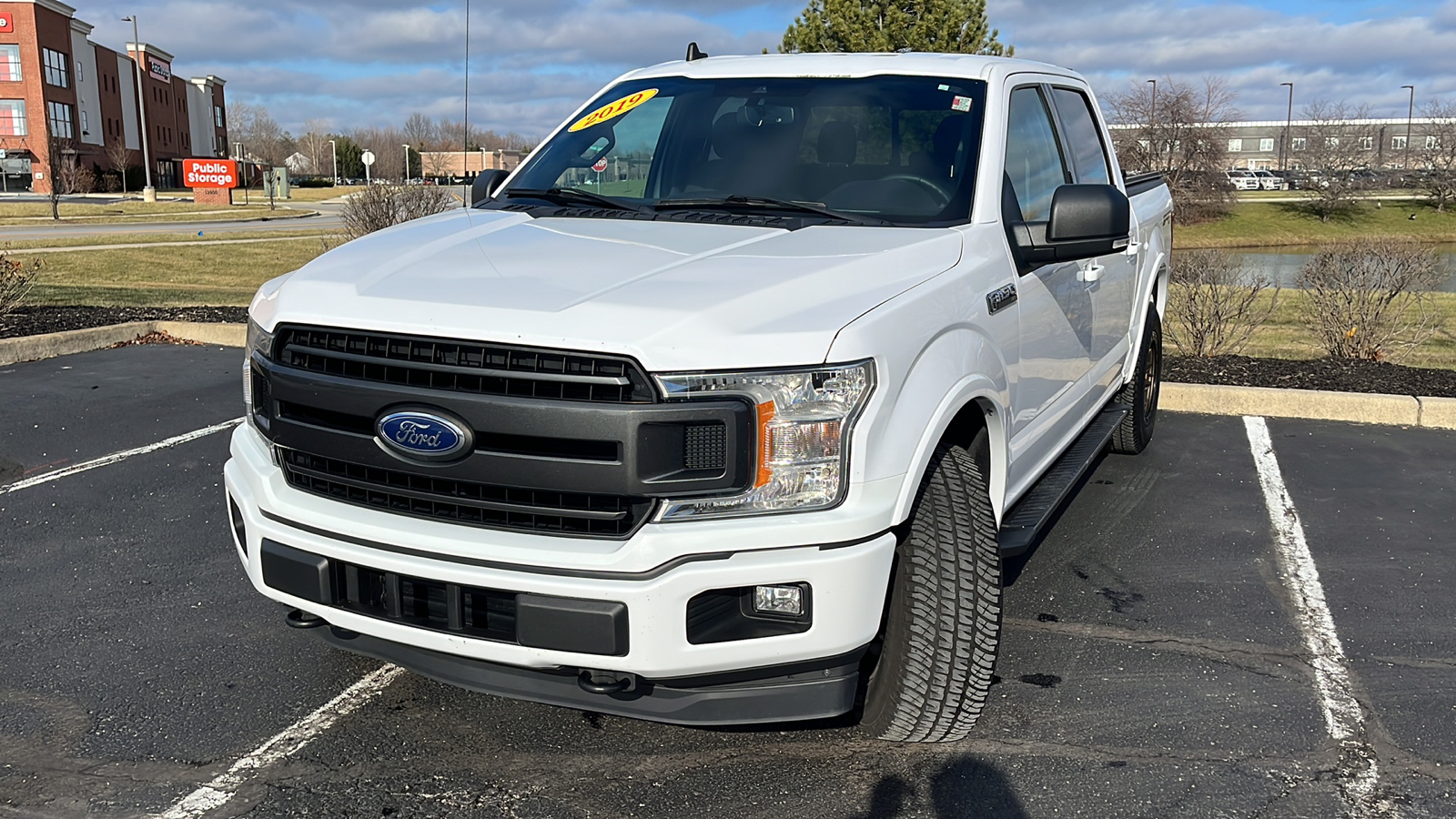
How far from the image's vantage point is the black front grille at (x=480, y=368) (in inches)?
105

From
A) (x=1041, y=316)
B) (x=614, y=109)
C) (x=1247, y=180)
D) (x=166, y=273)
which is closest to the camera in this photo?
(x=1041, y=316)

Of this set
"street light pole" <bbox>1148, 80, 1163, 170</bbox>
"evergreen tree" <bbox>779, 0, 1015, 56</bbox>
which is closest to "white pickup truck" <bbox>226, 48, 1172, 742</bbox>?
"evergreen tree" <bbox>779, 0, 1015, 56</bbox>

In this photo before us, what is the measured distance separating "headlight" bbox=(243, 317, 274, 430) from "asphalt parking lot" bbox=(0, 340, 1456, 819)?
0.91 metres

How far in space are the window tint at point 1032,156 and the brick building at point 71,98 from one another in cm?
5462

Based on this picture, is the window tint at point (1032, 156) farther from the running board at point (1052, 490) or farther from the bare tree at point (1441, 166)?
the bare tree at point (1441, 166)

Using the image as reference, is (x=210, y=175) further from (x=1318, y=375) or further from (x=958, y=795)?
(x=958, y=795)

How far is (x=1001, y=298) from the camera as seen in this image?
3621 millimetres

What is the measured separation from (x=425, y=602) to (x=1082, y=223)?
233cm

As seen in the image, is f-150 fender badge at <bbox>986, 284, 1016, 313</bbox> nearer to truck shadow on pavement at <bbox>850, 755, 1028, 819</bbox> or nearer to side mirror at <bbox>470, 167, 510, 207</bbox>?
truck shadow on pavement at <bbox>850, 755, 1028, 819</bbox>

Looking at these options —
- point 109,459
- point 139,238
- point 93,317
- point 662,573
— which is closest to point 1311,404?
point 662,573

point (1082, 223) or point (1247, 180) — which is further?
point (1247, 180)

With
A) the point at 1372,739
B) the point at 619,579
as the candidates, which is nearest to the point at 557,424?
the point at 619,579

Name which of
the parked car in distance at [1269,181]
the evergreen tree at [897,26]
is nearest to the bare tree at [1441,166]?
the parked car in distance at [1269,181]

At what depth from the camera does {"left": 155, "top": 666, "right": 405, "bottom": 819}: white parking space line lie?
3.00 m
